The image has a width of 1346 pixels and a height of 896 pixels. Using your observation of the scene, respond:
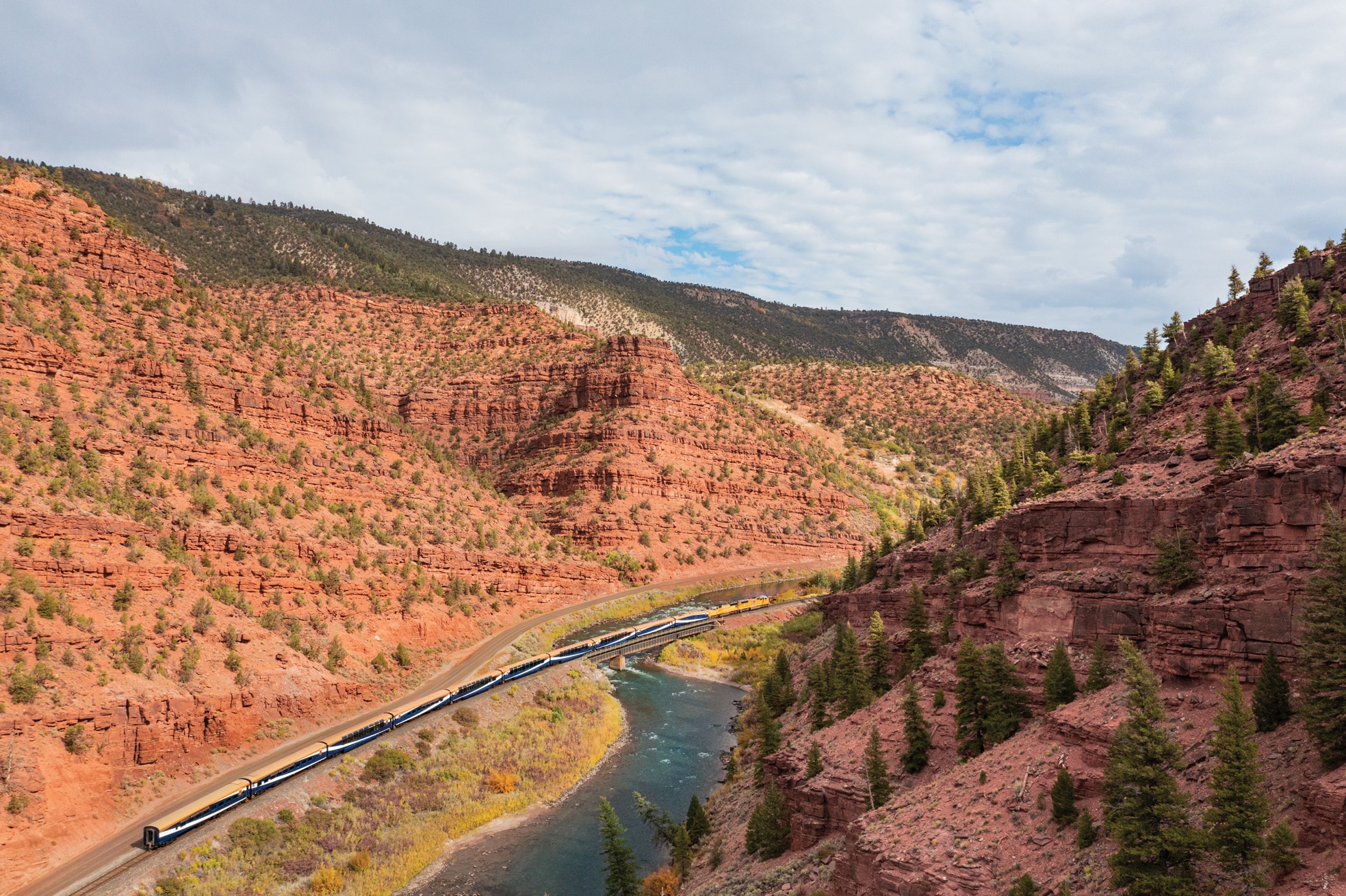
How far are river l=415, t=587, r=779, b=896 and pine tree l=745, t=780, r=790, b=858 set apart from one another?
8977mm

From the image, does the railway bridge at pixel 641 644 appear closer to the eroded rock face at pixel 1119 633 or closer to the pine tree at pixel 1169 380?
the eroded rock face at pixel 1119 633

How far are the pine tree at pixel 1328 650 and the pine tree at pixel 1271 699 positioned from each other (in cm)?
64

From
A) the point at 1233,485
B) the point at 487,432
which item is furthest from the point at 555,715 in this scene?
the point at 487,432

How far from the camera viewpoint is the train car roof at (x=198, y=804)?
32969mm

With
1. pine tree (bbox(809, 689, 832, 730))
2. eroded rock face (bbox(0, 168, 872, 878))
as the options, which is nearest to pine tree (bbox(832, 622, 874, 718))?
pine tree (bbox(809, 689, 832, 730))

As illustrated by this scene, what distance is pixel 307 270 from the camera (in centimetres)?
14550

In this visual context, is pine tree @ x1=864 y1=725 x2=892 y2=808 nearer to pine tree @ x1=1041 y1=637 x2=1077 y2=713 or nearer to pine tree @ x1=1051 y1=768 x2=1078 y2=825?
pine tree @ x1=1041 y1=637 x2=1077 y2=713

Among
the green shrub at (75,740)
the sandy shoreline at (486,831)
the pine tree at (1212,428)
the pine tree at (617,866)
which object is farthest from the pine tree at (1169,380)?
the green shrub at (75,740)

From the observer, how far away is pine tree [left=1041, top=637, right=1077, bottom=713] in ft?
71.4

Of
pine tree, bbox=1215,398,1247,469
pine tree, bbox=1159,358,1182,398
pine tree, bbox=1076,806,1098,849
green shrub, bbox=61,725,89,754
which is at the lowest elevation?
green shrub, bbox=61,725,89,754

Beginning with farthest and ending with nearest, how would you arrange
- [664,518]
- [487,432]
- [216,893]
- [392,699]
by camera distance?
1. [487,432]
2. [664,518]
3. [392,699]
4. [216,893]

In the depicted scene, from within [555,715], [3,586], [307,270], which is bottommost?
[555,715]

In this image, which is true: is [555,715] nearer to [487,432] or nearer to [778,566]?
[778,566]

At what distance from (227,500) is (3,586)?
17020 mm
